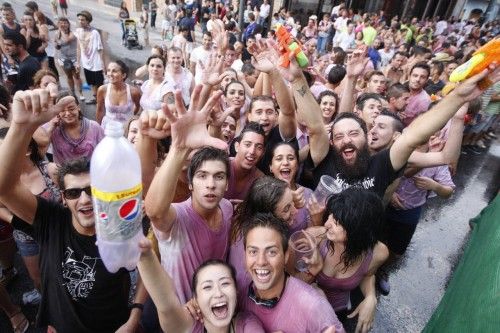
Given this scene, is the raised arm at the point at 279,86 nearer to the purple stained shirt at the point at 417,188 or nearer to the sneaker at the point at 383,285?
the purple stained shirt at the point at 417,188

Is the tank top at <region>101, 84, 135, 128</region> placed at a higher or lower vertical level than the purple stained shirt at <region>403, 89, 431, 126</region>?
lower

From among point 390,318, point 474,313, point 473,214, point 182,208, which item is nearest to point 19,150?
point 182,208

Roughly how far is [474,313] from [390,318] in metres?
2.07

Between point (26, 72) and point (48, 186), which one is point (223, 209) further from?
point (26, 72)

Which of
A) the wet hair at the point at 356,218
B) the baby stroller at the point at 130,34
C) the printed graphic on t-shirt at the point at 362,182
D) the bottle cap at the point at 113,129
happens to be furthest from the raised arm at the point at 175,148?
the baby stroller at the point at 130,34

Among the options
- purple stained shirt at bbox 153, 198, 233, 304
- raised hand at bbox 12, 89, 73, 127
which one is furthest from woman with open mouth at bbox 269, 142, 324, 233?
raised hand at bbox 12, 89, 73, 127

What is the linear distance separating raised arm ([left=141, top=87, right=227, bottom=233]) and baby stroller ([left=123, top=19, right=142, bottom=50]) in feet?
39.6

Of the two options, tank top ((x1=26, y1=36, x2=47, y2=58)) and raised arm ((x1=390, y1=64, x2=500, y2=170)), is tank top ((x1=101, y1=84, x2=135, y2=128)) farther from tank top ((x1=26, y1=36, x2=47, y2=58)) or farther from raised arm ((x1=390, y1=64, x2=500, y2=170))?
raised arm ((x1=390, y1=64, x2=500, y2=170))

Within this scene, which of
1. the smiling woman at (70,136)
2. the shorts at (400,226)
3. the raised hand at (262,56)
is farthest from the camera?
the shorts at (400,226)

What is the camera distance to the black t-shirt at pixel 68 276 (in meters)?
1.85

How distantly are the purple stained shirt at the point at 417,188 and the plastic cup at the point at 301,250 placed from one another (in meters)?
1.91

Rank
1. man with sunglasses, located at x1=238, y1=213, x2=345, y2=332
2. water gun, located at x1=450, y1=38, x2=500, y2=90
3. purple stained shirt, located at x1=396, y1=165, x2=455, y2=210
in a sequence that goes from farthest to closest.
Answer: purple stained shirt, located at x1=396, y1=165, x2=455, y2=210 < water gun, located at x1=450, y1=38, x2=500, y2=90 < man with sunglasses, located at x1=238, y1=213, x2=345, y2=332

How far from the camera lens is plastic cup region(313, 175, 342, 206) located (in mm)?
2574

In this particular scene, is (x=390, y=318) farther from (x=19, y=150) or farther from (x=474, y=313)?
(x=19, y=150)
